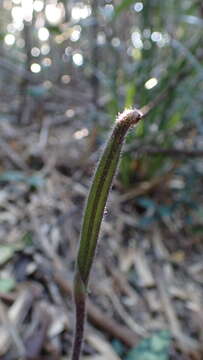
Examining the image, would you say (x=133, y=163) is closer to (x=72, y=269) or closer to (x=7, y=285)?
(x=72, y=269)

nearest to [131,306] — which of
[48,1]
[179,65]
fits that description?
[179,65]

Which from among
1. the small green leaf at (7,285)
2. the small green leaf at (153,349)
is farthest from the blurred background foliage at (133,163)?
the small green leaf at (153,349)

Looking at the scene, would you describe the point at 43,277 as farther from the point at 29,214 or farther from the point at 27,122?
the point at 27,122

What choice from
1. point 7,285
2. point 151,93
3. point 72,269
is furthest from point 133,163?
point 7,285

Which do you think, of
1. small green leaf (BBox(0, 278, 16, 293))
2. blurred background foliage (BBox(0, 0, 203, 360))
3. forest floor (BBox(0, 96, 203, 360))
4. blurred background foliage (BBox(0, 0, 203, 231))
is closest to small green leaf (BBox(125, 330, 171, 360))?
forest floor (BBox(0, 96, 203, 360))

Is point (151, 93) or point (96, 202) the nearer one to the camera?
point (96, 202)

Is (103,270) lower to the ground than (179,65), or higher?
lower

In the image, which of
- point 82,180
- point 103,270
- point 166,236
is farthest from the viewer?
point 82,180

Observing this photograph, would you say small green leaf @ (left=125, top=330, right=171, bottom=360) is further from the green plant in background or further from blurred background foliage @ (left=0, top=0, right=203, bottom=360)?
the green plant in background
